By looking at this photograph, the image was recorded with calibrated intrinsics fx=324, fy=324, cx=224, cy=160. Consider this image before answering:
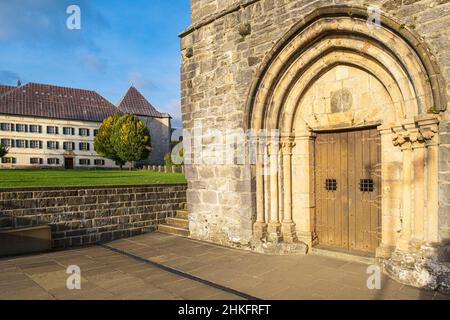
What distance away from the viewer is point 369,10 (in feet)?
14.0

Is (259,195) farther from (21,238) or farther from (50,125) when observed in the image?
(50,125)

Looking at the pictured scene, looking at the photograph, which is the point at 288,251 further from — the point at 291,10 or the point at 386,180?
the point at 291,10

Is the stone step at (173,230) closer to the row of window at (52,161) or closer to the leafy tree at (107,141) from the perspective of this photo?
the leafy tree at (107,141)

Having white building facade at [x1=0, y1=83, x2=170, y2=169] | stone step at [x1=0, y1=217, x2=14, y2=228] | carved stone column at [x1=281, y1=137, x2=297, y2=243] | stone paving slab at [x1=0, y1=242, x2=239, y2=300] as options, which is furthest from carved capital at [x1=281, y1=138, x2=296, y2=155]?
white building facade at [x1=0, y1=83, x2=170, y2=169]

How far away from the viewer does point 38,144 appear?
4047cm

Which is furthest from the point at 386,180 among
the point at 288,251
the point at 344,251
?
the point at 288,251

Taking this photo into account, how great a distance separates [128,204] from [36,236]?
82.0 inches

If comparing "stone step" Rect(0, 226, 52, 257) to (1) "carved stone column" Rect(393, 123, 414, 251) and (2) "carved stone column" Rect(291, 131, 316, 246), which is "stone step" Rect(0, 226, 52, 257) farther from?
(1) "carved stone column" Rect(393, 123, 414, 251)

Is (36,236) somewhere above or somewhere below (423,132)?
below

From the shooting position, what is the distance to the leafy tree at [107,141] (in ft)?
121

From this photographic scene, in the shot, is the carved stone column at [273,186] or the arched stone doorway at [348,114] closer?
the arched stone doorway at [348,114]

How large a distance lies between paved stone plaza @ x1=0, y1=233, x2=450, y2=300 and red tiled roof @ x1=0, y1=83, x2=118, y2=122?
39.1 m

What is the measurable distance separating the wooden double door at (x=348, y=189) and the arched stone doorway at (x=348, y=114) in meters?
0.11

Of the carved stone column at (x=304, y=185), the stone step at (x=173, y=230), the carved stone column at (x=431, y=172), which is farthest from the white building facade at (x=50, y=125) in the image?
the carved stone column at (x=431, y=172)
